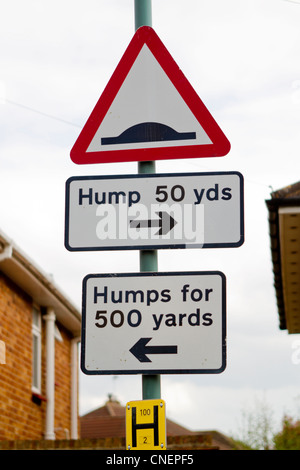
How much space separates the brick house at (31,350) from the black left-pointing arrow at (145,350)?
823 cm

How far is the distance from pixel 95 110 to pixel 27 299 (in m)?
10.7

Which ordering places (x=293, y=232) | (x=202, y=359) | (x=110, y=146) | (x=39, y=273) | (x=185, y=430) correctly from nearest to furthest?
(x=202, y=359)
(x=110, y=146)
(x=293, y=232)
(x=39, y=273)
(x=185, y=430)

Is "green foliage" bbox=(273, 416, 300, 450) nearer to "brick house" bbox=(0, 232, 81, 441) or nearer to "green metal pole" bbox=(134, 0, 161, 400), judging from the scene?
"brick house" bbox=(0, 232, 81, 441)

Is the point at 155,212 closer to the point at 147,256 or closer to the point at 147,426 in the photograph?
the point at 147,256

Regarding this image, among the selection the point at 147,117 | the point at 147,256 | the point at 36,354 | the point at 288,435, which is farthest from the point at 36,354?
the point at 288,435

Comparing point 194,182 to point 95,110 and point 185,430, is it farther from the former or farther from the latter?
point 185,430

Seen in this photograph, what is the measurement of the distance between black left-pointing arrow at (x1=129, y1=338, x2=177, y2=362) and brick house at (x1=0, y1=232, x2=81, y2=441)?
324 inches

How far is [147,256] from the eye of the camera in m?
3.83

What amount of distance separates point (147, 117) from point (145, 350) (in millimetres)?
1166

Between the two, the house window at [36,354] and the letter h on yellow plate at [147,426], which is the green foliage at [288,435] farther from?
the letter h on yellow plate at [147,426]

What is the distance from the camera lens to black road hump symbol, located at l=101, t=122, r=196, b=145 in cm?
407

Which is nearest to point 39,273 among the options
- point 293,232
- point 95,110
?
point 293,232

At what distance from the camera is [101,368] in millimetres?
3678

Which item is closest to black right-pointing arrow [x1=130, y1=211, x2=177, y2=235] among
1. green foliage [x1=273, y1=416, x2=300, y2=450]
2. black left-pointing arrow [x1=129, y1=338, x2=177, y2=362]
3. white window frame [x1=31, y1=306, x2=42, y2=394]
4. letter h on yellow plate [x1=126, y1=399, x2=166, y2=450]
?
black left-pointing arrow [x1=129, y1=338, x2=177, y2=362]
